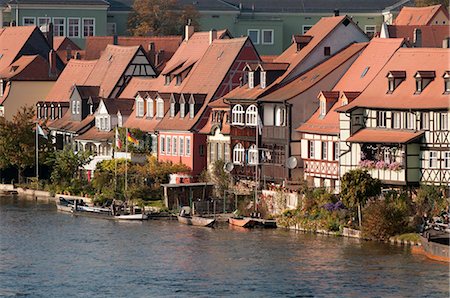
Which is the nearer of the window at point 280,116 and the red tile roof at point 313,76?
the red tile roof at point 313,76

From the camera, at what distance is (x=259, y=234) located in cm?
7381

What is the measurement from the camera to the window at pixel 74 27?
5664 inches

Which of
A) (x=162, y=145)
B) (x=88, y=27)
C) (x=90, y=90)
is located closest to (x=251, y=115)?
(x=162, y=145)

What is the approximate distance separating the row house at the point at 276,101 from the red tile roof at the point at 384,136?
6574mm

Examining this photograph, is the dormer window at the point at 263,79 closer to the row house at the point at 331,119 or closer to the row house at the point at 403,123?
the row house at the point at 331,119

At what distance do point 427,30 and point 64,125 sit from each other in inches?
885

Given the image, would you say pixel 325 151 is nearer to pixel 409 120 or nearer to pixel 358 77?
pixel 358 77

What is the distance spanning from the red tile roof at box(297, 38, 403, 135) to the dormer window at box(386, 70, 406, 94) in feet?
7.80

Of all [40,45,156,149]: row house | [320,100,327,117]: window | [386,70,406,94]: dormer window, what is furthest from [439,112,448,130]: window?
[40,45,156,149]: row house

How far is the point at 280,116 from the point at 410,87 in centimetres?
912

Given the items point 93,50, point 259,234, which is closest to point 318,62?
point 259,234

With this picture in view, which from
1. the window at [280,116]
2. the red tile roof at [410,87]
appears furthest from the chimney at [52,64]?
the red tile roof at [410,87]

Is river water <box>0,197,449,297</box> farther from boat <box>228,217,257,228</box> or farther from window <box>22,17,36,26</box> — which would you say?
window <box>22,17,36,26</box>

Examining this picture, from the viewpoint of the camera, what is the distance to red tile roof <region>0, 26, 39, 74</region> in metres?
120
